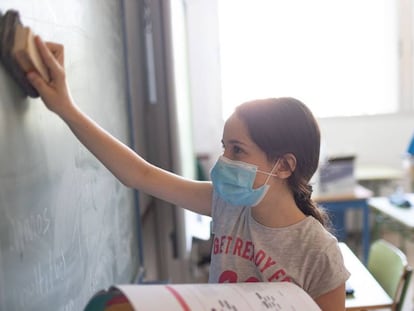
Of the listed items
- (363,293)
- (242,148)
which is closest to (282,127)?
(242,148)

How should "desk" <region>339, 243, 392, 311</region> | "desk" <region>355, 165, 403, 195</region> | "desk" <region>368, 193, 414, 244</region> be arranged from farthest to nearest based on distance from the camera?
1. "desk" <region>355, 165, 403, 195</region>
2. "desk" <region>368, 193, 414, 244</region>
3. "desk" <region>339, 243, 392, 311</region>

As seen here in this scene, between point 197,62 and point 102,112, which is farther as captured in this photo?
point 197,62

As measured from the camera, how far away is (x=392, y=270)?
6.27 feet

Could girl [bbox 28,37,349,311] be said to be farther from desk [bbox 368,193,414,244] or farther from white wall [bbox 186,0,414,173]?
white wall [bbox 186,0,414,173]

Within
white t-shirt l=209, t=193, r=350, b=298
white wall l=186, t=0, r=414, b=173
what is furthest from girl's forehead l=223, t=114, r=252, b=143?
white wall l=186, t=0, r=414, b=173

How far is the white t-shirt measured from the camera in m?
0.94

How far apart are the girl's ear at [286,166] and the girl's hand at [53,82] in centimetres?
48

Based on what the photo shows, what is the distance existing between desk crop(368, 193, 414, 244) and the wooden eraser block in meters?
2.50

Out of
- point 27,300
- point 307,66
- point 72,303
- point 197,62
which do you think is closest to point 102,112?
point 72,303

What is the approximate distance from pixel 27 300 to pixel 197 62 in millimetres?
3866

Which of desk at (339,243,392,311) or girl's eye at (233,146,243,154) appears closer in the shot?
girl's eye at (233,146,243,154)

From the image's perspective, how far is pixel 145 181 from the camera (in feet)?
3.50

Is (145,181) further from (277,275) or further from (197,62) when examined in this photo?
(197,62)

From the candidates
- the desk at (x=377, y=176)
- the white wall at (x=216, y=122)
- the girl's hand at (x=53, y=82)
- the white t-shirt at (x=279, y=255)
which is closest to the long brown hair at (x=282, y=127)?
the white t-shirt at (x=279, y=255)
